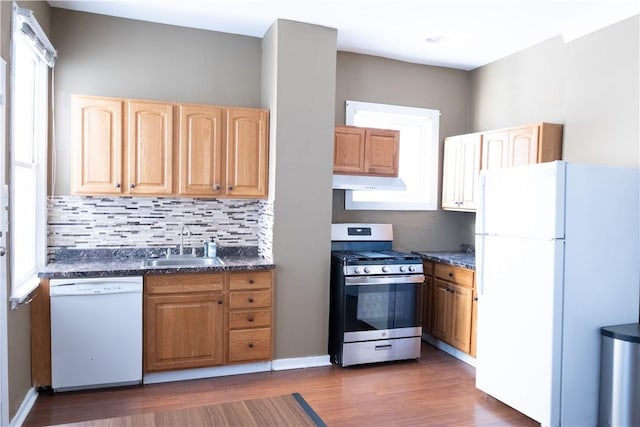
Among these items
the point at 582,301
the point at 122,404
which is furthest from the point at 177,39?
the point at 582,301

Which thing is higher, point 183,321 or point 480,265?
point 480,265

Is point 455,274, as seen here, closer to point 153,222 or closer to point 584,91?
point 584,91

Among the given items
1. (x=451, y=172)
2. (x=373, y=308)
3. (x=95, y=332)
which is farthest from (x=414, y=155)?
(x=95, y=332)

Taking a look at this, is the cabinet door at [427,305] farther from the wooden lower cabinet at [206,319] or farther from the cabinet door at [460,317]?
the wooden lower cabinet at [206,319]

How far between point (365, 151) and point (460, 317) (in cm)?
168

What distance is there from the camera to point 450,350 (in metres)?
4.19

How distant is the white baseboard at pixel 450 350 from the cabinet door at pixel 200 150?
2.48 m

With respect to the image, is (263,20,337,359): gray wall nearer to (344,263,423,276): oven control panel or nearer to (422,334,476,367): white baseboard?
(344,263,423,276): oven control panel

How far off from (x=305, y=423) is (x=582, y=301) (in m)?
2.20

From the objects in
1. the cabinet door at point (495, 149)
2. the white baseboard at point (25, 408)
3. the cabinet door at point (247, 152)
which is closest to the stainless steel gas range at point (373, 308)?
the cabinet door at point (247, 152)

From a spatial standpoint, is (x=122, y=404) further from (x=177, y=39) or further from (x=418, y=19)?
(x=418, y=19)

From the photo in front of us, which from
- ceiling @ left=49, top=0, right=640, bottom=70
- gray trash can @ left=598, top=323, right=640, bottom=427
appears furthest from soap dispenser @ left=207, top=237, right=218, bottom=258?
gray trash can @ left=598, top=323, right=640, bottom=427

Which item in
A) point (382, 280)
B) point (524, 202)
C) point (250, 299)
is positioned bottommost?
point (250, 299)

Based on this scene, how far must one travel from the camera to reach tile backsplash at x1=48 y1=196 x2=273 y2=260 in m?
3.56
